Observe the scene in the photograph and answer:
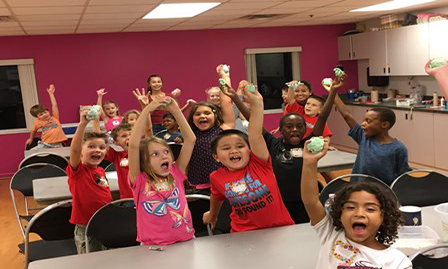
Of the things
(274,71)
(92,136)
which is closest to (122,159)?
(92,136)

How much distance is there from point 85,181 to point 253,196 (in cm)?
114

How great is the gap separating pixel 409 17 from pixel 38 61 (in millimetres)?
5979

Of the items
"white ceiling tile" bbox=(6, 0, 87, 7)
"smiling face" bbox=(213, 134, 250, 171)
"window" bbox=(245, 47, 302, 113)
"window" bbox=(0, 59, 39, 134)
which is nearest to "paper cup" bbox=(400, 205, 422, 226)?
"smiling face" bbox=(213, 134, 250, 171)

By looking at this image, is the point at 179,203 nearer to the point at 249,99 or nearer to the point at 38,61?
the point at 249,99

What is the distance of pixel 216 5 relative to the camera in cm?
520

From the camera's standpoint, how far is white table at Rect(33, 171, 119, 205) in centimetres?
324

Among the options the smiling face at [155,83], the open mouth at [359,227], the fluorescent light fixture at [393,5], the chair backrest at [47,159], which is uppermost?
the fluorescent light fixture at [393,5]

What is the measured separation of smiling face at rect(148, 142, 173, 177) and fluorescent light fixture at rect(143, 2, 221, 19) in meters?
3.01

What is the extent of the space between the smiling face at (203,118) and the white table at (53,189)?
758 millimetres

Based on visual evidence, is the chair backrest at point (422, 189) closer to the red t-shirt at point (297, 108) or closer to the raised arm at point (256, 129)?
the raised arm at point (256, 129)

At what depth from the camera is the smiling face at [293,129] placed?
9.74ft

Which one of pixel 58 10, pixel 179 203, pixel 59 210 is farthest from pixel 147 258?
A: pixel 58 10

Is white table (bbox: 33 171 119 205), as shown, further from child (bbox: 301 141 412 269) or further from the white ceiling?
child (bbox: 301 141 412 269)

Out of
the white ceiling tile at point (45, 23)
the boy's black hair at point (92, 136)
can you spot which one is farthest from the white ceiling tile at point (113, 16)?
the boy's black hair at point (92, 136)
